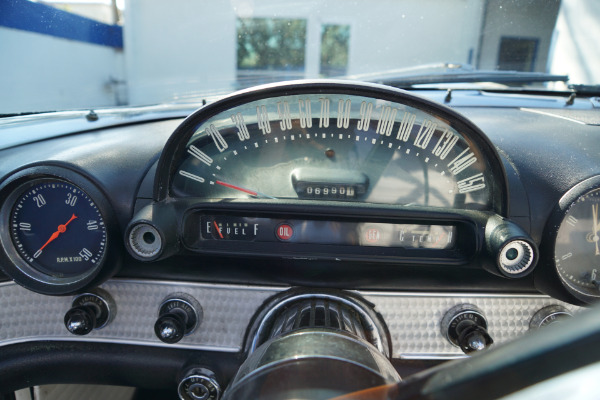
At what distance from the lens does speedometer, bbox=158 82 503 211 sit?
1687 millimetres

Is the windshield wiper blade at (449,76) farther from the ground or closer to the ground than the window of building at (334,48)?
closer to the ground

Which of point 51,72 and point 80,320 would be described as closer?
point 80,320

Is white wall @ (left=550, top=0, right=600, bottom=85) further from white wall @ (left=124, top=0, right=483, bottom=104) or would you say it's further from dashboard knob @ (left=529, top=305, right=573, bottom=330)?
dashboard knob @ (left=529, top=305, right=573, bottom=330)

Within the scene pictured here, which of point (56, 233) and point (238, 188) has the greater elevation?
point (238, 188)

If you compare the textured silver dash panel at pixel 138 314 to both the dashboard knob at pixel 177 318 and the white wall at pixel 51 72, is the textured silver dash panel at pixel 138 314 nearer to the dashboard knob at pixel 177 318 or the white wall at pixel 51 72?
the dashboard knob at pixel 177 318

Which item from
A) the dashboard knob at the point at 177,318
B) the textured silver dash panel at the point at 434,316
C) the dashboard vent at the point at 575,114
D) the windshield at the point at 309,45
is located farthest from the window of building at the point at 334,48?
the dashboard knob at the point at 177,318

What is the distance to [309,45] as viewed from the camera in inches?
96.2

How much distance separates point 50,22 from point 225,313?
1.54 m

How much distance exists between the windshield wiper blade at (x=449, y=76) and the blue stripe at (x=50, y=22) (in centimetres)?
125

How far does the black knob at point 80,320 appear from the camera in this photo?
1.79m

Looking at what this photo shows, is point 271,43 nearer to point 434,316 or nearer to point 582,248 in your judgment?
point 434,316

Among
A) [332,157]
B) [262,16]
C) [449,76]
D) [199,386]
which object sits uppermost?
[262,16]

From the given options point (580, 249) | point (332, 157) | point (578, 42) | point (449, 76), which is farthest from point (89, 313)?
point (578, 42)

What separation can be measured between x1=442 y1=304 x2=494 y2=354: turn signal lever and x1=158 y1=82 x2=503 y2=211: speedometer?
39 centimetres
